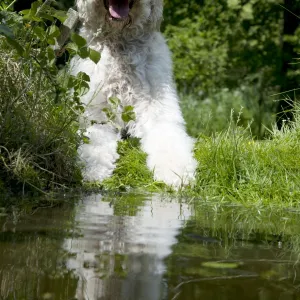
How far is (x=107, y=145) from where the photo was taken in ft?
17.3

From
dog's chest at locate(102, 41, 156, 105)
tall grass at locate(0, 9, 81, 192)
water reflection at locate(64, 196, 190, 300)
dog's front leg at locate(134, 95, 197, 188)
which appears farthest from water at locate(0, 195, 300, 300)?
dog's chest at locate(102, 41, 156, 105)

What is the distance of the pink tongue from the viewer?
550 cm

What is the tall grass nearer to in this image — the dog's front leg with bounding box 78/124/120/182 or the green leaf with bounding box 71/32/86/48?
the green leaf with bounding box 71/32/86/48

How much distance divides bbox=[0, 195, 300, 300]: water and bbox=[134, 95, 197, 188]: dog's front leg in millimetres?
1290

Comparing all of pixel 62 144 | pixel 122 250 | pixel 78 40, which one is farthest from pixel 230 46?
pixel 122 250

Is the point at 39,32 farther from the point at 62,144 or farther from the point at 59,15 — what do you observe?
the point at 62,144

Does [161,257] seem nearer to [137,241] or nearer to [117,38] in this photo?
[137,241]

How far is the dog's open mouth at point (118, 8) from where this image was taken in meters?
5.50

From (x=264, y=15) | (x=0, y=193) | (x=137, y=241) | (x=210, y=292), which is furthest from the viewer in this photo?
(x=264, y=15)

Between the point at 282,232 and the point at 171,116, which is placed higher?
the point at 171,116

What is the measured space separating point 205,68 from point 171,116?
5184 millimetres

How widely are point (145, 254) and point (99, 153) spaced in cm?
289

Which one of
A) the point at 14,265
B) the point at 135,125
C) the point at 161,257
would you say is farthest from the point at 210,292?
the point at 135,125

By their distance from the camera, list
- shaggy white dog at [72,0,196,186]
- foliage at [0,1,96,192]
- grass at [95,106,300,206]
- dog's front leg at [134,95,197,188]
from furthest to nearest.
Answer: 1. shaggy white dog at [72,0,196,186]
2. dog's front leg at [134,95,197,188]
3. grass at [95,106,300,206]
4. foliage at [0,1,96,192]
